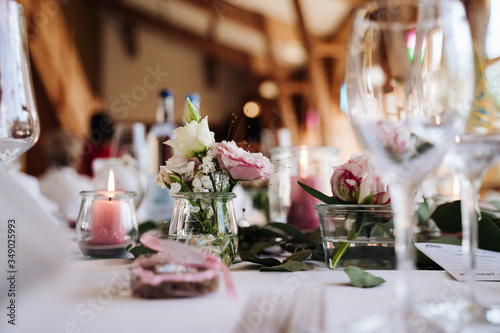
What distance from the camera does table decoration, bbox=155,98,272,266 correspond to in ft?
2.12

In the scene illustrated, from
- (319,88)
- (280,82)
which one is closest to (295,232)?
(319,88)

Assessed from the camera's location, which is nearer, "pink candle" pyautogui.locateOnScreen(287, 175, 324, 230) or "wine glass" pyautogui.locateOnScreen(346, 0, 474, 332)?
"wine glass" pyautogui.locateOnScreen(346, 0, 474, 332)

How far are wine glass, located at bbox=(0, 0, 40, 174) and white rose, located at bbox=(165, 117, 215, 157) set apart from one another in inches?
7.4

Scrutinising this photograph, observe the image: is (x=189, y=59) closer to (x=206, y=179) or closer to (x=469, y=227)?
(x=206, y=179)

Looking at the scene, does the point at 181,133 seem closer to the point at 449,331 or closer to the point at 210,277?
the point at 210,277

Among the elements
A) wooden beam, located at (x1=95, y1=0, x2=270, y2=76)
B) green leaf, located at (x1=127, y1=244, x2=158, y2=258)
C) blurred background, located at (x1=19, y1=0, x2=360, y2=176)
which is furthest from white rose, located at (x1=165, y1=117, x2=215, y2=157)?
wooden beam, located at (x1=95, y1=0, x2=270, y2=76)

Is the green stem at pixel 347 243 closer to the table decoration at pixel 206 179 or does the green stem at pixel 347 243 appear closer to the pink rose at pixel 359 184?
the pink rose at pixel 359 184

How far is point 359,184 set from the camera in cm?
66

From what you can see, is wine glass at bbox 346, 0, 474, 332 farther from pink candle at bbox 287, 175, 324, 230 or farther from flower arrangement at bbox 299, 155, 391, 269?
pink candle at bbox 287, 175, 324, 230

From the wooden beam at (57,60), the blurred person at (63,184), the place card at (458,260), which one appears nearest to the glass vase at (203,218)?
the place card at (458,260)

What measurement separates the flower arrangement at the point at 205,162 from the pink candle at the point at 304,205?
290mm

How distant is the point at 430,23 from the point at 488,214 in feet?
1.92

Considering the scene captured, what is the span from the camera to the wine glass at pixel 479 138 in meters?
0.40

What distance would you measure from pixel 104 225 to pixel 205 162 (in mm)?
228
